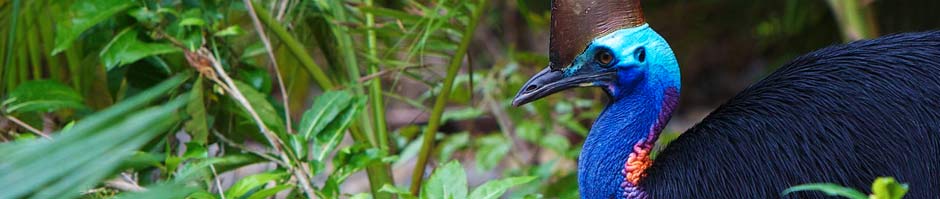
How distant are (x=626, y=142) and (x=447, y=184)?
290 mm

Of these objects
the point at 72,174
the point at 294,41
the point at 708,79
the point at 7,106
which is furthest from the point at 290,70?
the point at 708,79

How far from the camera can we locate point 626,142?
211 cm

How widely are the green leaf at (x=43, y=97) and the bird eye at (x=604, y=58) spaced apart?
40.0 inches

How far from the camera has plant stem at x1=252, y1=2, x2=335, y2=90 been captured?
2640 millimetres

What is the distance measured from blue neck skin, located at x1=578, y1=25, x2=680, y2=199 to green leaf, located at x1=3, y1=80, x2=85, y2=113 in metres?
1.00

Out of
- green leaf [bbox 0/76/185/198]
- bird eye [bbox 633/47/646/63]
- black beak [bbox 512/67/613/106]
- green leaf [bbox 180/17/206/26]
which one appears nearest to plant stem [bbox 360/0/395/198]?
green leaf [bbox 180/17/206/26]

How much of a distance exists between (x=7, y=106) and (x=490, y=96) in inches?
61.3

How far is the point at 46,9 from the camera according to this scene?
2.81 metres

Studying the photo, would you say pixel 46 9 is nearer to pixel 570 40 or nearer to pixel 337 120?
pixel 337 120

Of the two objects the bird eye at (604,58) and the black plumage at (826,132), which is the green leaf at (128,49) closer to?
the bird eye at (604,58)

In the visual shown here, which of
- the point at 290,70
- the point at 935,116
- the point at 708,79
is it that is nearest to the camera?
the point at 935,116

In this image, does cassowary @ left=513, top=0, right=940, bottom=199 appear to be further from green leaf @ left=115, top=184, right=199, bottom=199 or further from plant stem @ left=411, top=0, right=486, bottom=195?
green leaf @ left=115, top=184, right=199, bottom=199

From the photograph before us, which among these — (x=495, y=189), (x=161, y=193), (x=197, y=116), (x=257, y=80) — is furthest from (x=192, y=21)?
(x=161, y=193)

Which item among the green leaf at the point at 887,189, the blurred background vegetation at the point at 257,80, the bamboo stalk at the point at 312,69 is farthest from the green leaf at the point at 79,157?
the bamboo stalk at the point at 312,69
